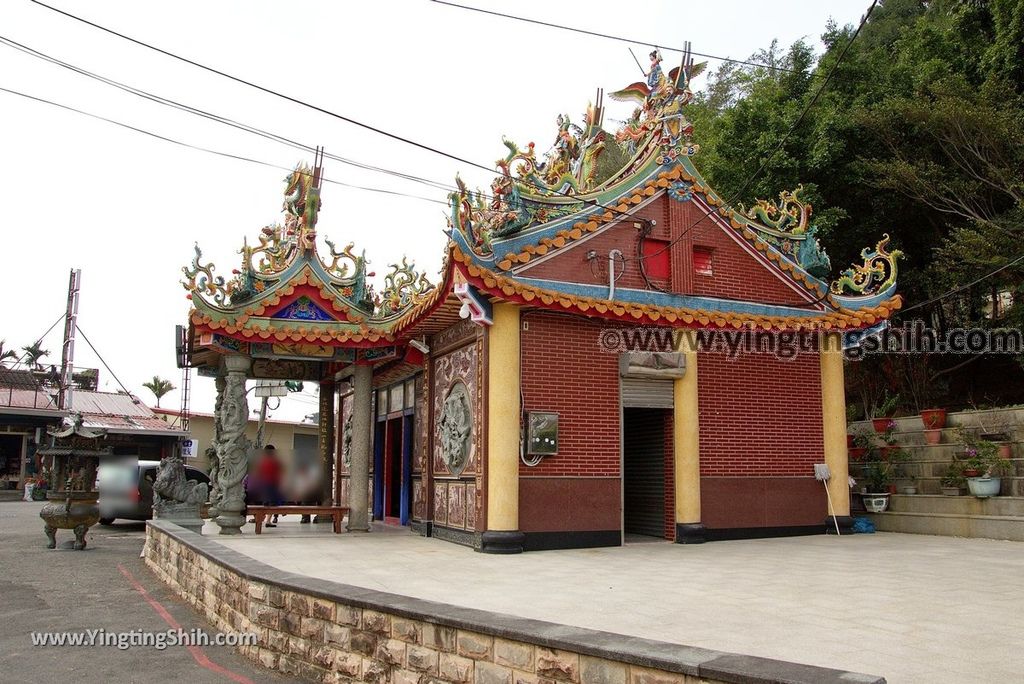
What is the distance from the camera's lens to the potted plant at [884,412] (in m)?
15.7

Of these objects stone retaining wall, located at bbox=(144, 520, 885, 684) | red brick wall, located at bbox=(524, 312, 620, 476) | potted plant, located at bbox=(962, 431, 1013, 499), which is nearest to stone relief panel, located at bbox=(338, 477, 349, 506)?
red brick wall, located at bbox=(524, 312, 620, 476)

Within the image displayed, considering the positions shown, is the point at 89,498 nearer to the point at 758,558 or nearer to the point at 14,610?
the point at 14,610

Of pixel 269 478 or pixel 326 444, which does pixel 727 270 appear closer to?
pixel 326 444

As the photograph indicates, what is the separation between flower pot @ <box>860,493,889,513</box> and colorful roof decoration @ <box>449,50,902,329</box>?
10.9 ft

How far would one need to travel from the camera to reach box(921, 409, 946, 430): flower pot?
47.8 ft

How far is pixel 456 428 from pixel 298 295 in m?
3.99

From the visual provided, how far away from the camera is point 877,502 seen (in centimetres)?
1454

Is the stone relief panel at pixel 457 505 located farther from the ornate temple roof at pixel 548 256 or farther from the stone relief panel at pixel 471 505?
the ornate temple roof at pixel 548 256

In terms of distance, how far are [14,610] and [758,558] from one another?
8987 mm

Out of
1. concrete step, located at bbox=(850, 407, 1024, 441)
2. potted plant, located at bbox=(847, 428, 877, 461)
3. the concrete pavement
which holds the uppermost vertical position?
concrete step, located at bbox=(850, 407, 1024, 441)

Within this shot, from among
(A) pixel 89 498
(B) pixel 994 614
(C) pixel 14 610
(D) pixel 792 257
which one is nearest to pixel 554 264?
(D) pixel 792 257

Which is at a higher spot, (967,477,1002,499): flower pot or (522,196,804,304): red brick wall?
(522,196,804,304): red brick wall

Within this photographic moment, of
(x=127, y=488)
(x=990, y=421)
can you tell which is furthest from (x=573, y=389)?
(x=127, y=488)

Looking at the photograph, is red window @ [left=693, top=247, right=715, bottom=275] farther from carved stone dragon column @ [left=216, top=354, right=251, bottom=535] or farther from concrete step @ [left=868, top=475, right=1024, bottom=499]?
carved stone dragon column @ [left=216, top=354, right=251, bottom=535]
